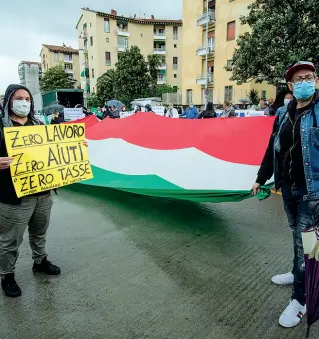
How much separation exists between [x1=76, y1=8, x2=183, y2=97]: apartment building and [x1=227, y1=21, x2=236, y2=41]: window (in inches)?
845

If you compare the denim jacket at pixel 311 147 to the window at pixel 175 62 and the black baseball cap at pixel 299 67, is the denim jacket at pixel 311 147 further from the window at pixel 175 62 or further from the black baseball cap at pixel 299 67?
the window at pixel 175 62

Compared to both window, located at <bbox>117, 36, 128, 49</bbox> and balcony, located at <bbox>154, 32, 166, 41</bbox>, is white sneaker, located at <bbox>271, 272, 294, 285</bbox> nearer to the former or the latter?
window, located at <bbox>117, 36, 128, 49</bbox>

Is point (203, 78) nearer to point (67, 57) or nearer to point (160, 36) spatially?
point (160, 36)

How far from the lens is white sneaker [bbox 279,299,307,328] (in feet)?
7.39

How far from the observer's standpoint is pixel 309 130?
2.06 meters

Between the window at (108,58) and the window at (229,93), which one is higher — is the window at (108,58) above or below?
above

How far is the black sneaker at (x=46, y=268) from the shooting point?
300 centimetres

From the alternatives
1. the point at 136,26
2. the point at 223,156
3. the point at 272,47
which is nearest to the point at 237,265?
the point at 223,156

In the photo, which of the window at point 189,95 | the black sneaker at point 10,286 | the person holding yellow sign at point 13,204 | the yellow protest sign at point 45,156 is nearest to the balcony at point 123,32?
the window at point 189,95

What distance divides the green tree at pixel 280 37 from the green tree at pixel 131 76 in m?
21.3

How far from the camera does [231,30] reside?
29250mm

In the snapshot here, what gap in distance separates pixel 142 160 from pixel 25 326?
9.79 ft

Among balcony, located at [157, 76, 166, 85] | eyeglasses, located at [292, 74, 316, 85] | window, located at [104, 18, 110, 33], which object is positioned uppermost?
window, located at [104, 18, 110, 33]

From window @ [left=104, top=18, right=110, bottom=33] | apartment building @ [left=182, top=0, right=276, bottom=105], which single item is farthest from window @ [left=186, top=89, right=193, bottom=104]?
window @ [left=104, top=18, right=110, bottom=33]
